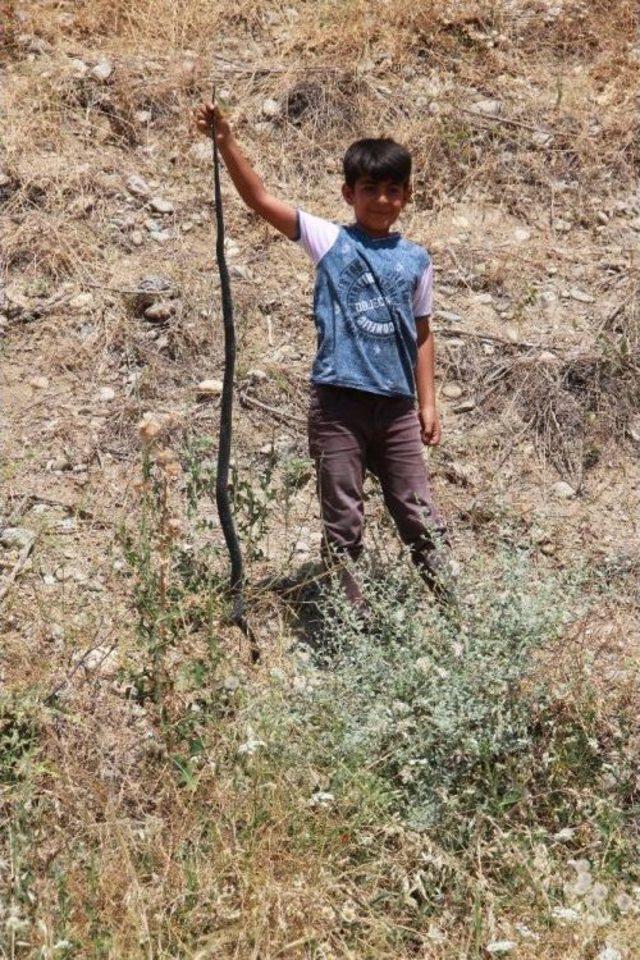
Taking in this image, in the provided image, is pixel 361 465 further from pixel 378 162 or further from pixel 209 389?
pixel 209 389

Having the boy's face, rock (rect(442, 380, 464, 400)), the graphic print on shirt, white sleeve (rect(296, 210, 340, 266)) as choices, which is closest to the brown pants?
the graphic print on shirt

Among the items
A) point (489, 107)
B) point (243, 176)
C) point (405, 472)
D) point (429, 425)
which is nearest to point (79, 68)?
point (489, 107)

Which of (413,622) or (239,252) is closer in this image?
(413,622)

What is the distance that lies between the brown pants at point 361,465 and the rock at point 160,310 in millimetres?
1328

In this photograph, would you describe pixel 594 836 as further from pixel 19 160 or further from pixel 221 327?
pixel 19 160

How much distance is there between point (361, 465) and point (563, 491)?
1.04 meters

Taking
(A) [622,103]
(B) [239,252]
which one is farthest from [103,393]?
(A) [622,103]

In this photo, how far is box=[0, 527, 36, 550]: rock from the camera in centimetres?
→ 375

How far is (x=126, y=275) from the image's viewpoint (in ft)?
15.7

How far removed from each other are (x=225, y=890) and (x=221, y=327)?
2.43m

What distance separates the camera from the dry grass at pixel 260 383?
104 inches

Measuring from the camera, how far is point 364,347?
3.33m

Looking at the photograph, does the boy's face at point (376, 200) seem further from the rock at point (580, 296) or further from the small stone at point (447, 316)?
the rock at point (580, 296)

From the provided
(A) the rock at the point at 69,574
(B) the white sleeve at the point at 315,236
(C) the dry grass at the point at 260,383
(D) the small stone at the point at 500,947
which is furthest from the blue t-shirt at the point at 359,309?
(D) the small stone at the point at 500,947
